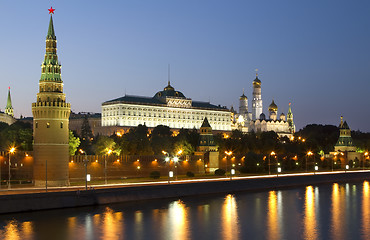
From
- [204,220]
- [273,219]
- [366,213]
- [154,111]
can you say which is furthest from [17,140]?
[154,111]

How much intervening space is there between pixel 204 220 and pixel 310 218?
9.32 m

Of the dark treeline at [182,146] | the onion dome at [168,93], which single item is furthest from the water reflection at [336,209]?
the onion dome at [168,93]

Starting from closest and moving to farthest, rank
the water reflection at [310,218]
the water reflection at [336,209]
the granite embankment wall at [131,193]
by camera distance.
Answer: the water reflection at [310,218]
the water reflection at [336,209]
the granite embankment wall at [131,193]

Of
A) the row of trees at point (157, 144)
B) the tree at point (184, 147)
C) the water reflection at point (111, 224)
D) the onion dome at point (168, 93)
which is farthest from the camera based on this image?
the onion dome at point (168, 93)

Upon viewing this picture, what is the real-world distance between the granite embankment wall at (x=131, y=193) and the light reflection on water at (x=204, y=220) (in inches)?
31.1

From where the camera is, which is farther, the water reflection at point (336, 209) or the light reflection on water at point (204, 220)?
the water reflection at point (336, 209)

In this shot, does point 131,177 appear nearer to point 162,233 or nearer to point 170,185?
point 170,185

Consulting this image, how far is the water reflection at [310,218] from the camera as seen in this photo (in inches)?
1769

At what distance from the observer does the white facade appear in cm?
17791

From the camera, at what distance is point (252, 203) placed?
2494 inches

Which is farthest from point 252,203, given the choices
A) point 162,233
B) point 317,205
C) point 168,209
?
point 162,233

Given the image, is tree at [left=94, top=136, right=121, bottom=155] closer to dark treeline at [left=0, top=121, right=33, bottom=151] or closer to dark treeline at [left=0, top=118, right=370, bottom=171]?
dark treeline at [left=0, top=118, right=370, bottom=171]

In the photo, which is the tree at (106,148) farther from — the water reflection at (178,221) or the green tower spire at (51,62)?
the water reflection at (178,221)

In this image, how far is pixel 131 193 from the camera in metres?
59.3
